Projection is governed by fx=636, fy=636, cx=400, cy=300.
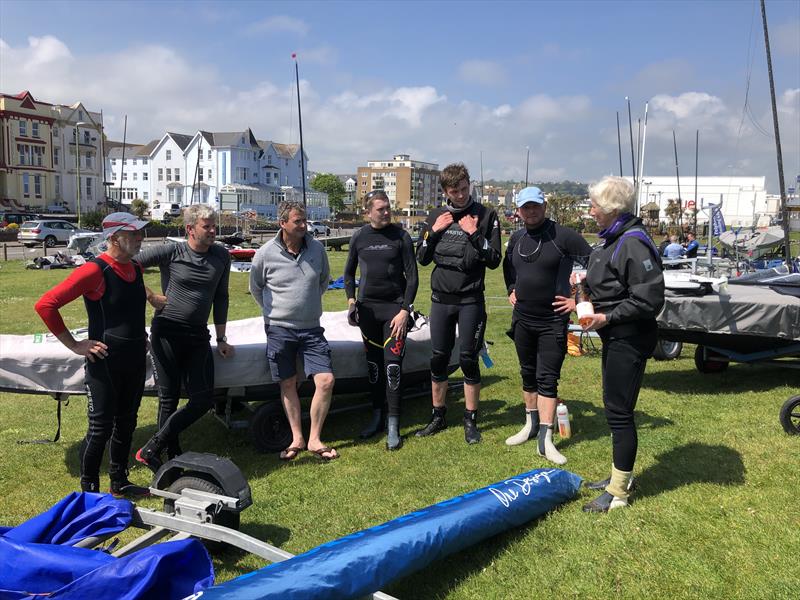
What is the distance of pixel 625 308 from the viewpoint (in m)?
3.80

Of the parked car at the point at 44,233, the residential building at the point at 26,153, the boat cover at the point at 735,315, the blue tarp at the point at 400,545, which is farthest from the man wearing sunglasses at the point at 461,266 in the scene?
the residential building at the point at 26,153

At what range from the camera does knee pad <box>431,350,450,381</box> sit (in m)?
5.64

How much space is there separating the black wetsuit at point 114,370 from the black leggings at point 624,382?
311cm

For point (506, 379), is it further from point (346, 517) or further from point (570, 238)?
point (346, 517)

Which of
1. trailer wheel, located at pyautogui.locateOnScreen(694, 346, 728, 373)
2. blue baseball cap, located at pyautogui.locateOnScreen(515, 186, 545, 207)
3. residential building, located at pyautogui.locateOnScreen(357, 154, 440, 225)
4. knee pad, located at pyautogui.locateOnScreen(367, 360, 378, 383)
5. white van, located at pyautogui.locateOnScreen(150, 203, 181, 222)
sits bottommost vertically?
trailer wheel, located at pyautogui.locateOnScreen(694, 346, 728, 373)

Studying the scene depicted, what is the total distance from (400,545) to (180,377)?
2.48 metres

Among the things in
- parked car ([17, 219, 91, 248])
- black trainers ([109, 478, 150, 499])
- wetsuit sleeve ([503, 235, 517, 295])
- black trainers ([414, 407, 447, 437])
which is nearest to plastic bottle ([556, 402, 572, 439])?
black trainers ([414, 407, 447, 437])

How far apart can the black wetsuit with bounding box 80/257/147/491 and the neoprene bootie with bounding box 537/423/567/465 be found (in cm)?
308

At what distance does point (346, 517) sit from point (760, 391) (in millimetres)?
5317

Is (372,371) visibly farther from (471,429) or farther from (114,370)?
(114,370)

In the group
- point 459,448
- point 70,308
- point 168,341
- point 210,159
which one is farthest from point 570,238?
point 210,159

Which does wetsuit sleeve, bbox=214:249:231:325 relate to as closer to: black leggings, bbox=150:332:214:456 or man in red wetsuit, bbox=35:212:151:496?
black leggings, bbox=150:332:214:456

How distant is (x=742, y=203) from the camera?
106 metres

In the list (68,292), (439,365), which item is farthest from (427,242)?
(68,292)
